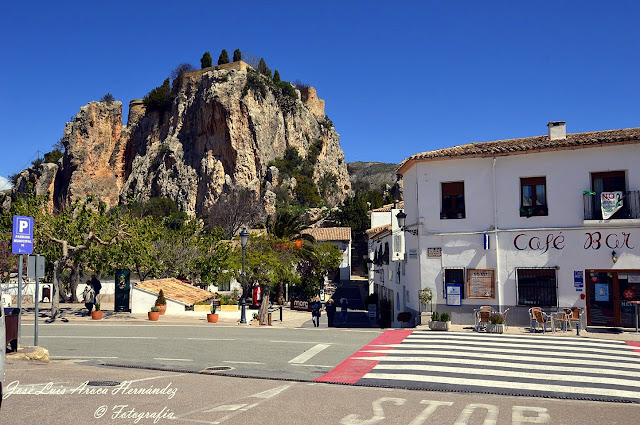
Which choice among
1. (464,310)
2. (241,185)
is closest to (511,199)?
(464,310)

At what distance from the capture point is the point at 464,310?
21.0 meters

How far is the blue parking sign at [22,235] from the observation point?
608 inches

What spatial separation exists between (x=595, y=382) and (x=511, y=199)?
421 inches

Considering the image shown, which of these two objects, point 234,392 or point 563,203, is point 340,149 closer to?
point 563,203

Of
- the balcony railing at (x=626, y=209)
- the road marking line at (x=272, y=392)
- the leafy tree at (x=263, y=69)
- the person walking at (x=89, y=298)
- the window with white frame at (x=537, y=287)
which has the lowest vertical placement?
the road marking line at (x=272, y=392)

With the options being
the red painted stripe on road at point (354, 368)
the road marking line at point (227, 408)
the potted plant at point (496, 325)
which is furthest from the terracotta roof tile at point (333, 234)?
the road marking line at point (227, 408)

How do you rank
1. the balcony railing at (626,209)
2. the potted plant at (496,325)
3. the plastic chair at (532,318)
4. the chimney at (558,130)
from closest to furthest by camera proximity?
the potted plant at (496,325), the plastic chair at (532,318), the balcony railing at (626,209), the chimney at (558,130)

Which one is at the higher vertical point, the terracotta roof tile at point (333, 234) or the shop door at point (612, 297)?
the terracotta roof tile at point (333, 234)

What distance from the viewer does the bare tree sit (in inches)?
2901

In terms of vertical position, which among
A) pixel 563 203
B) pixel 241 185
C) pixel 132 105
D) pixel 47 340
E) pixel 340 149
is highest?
pixel 132 105

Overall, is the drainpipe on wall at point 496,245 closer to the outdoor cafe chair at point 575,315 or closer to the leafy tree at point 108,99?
the outdoor cafe chair at point 575,315

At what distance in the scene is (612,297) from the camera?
19.8 m

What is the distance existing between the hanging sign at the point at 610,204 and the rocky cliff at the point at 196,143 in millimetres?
64685

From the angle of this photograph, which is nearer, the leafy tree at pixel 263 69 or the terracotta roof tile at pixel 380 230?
the terracotta roof tile at pixel 380 230
